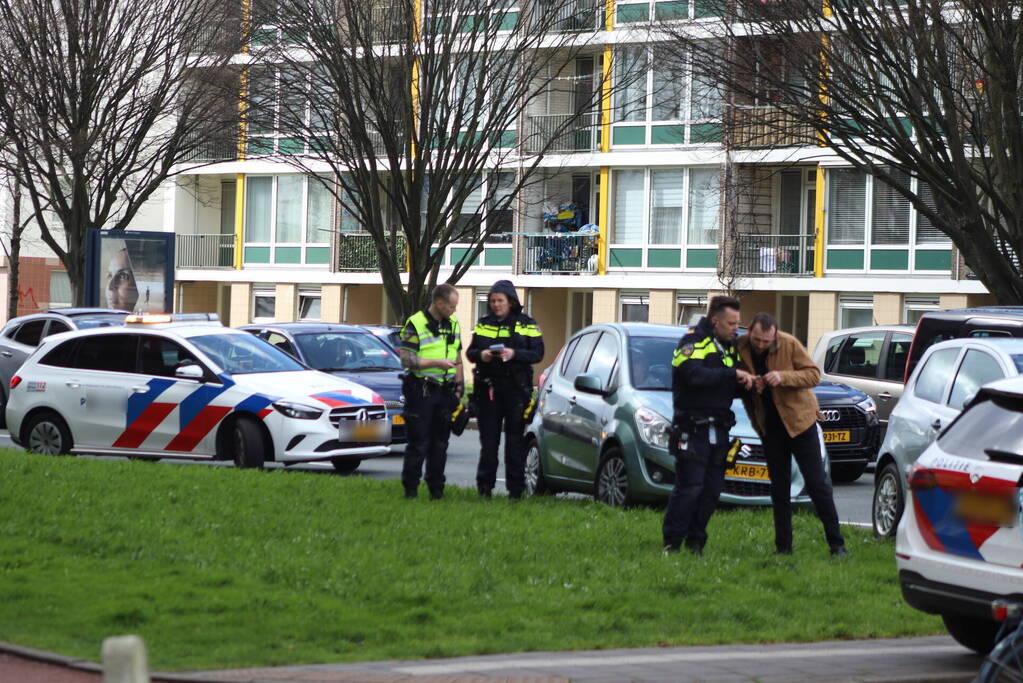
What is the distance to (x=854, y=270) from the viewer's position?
3903 centimetres

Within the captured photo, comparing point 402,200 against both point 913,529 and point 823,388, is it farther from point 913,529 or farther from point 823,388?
point 913,529

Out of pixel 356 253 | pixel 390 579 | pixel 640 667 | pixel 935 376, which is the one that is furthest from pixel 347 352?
pixel 356 253

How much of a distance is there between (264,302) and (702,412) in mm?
39808

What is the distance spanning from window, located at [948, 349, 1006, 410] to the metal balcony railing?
4030 cm

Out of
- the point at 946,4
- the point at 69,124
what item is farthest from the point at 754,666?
the point at 69,124

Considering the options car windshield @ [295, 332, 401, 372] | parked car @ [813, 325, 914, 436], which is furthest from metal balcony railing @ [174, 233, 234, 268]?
parked car @ [813, 325, 914, 436]

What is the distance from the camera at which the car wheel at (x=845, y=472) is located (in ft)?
60.9

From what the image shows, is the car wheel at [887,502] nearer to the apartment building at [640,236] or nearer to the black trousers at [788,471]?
the black trousers at [788,471]

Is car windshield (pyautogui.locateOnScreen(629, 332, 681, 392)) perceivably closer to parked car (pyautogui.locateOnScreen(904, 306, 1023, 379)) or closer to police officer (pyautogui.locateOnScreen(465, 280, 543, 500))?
police officer (pyautogui.locateOnScreen(465, 280, 543, 500))

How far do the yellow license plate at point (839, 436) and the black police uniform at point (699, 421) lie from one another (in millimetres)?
7684

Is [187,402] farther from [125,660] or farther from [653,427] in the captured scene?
[125,660]

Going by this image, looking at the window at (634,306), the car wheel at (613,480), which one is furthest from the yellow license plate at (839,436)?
the window at (634,306)

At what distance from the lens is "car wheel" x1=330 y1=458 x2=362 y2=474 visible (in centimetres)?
1788

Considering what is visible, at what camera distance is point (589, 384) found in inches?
534
